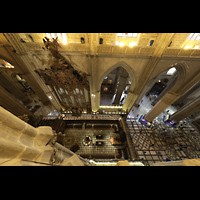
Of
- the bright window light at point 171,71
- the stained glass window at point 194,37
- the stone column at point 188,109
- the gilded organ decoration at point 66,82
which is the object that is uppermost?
the bright window light at point 171,71

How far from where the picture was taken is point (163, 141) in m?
9.40

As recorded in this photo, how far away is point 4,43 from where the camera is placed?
6520 millimetres

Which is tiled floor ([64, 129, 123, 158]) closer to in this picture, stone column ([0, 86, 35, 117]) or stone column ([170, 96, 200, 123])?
stone column ([0, 86, 35, 117])

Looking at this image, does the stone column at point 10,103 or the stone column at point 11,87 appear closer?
the stone column at point 10,103

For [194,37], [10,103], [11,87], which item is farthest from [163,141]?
[11,87]

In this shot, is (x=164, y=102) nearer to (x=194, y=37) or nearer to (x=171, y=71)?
(x=194, y=37)

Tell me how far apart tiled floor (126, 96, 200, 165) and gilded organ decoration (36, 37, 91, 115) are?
6.94 m

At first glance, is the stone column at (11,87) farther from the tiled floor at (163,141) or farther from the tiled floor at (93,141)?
the tiled floor at (163,141)

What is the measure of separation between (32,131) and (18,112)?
9903mm

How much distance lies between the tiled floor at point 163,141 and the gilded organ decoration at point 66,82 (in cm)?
694

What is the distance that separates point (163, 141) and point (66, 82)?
12.7 m

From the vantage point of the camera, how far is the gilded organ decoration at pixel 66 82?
21.4 feet

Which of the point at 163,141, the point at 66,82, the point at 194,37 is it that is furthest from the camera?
the point at 163,141

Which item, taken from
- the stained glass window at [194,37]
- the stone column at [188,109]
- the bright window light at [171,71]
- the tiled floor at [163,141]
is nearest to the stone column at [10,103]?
the tiled floor at [163,141]
